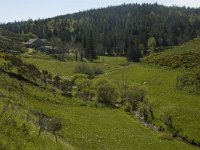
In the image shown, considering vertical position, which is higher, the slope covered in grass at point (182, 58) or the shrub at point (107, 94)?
the slope covered in grass at point (182, 58)

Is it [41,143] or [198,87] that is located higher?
[41,143]

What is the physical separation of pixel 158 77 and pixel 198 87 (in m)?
15.6

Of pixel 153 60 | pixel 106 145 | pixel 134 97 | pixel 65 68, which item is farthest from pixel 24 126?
pixel 65 68

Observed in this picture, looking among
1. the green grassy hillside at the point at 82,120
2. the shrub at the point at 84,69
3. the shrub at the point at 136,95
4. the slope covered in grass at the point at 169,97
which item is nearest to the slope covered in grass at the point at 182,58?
the slope covered in grass at the point at 169,97

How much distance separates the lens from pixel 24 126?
Answer: 18.5 metres

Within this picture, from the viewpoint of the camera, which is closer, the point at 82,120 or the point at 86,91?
the point at 82,120

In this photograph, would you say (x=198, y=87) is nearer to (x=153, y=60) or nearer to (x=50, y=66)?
(x=153, y=60)

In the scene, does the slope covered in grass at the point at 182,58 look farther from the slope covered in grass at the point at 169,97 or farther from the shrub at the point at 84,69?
the shrub at the point at 84,69

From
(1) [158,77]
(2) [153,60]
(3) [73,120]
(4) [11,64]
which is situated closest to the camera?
(3) [73,120]

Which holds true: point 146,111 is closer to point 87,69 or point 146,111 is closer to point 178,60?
point 178,60

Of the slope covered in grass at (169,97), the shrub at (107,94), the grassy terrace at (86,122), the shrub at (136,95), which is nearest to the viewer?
the grassy terrace at (86,122)

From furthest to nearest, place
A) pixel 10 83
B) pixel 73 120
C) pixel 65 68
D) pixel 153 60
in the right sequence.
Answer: pixel 65 68
pixel 153 60
pixel 10 83
pixel 73 120

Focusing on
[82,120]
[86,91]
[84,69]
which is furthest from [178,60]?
[82,120]

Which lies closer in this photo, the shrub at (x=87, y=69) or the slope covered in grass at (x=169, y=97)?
the slope covered in grass at (x=169, y=97)
